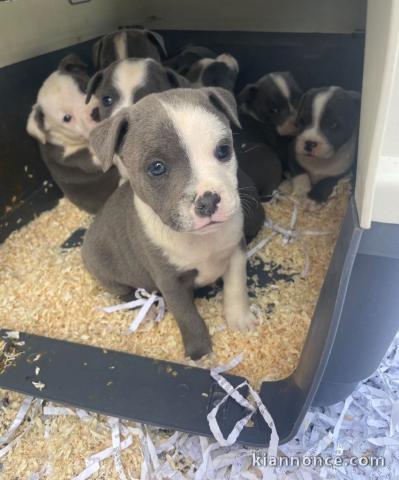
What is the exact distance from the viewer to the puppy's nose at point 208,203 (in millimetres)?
1519

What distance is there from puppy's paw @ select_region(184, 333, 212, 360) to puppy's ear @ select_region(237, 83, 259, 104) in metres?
1.99

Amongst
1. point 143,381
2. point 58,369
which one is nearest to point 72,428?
point 58,369

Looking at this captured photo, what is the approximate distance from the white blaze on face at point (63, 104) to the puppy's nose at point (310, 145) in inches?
54.0

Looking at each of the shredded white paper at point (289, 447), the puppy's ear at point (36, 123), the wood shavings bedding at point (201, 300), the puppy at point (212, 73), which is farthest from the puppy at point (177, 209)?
the puppy at point (212, 73)

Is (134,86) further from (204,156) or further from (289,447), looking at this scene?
(289,447)

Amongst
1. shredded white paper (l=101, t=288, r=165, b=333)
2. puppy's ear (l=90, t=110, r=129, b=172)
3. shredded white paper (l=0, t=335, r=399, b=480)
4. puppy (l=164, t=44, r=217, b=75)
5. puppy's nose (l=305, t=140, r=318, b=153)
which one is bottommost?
shredded white paper (l=0, t=335, r=399, b=480)

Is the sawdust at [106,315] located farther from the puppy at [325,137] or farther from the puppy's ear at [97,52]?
the puppy's ear at [97,52]

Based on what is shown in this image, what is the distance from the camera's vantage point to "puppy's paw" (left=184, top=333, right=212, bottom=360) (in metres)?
2.12

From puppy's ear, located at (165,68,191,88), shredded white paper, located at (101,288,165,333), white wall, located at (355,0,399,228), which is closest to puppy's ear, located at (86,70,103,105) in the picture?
puppy's ear, located at (165,68,191,88)

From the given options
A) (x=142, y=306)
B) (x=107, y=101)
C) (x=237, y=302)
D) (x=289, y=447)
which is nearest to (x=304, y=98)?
(x=107, y=101)

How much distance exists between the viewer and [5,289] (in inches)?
107

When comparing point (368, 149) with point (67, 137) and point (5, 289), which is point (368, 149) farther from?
point (67, 137)

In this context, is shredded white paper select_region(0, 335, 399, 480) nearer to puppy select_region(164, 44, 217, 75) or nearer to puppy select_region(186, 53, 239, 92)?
puppy select_region(186, 53, 239, 92)

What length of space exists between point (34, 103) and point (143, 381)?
2160mm
